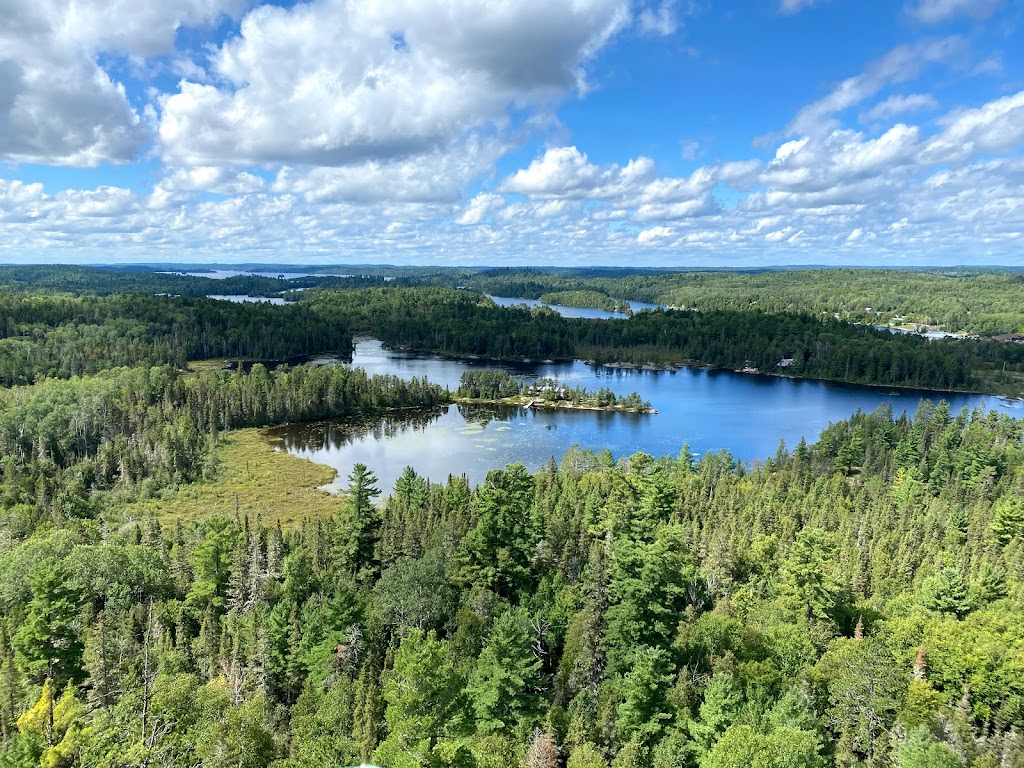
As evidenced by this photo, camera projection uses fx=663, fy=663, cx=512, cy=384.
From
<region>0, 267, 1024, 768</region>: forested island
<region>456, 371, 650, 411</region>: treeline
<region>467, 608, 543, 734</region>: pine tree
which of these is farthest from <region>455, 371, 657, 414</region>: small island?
<region>467, 608, 543, 734</region>: pine tree

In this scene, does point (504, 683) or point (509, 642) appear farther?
point (509, 642)

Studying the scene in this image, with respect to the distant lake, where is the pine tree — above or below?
above

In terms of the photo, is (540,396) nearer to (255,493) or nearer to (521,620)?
(255,493)

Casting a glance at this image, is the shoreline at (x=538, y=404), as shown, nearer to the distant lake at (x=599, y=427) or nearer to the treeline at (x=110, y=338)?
the distant lake at (x=599, y=427)

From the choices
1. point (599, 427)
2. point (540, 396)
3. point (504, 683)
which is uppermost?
point (504, 683)

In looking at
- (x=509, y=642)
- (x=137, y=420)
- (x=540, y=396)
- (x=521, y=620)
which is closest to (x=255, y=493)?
(x=137, y=420)

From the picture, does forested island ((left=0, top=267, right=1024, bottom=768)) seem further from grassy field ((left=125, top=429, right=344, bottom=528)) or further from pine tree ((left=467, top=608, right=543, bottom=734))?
grassy field ((left=125, top=429, right=344, bottom=528))
